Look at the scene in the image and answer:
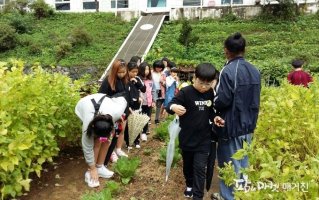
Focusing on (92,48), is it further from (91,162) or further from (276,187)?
(276,187)

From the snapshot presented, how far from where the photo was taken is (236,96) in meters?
3.71

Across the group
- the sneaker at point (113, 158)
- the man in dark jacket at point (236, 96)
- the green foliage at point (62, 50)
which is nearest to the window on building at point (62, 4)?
the green foliage at point (62, 50)

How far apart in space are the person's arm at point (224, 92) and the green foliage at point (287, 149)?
A: 479 mm

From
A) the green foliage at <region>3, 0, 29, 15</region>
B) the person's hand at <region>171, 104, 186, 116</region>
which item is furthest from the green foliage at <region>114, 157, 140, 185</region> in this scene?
the green foliage at <region>3, 0, 29, 15</region>

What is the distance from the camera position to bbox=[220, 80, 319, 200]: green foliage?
7.39ft

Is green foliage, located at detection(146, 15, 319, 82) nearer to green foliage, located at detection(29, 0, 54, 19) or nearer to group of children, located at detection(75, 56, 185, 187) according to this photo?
green foliage, located at detection(29, 0, 54, 19)

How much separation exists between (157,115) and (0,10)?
20.7 m

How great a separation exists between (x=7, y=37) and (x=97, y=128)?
18302 mm

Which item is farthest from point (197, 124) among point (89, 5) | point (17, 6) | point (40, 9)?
point (17, 6)

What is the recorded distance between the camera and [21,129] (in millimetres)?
3941

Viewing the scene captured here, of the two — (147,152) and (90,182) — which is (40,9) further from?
(90,182)

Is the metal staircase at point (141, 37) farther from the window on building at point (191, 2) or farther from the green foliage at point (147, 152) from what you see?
the green foliage at point (147, 152)

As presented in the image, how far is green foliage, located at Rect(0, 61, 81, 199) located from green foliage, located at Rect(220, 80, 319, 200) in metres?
2.04

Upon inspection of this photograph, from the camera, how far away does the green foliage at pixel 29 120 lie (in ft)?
11.7
